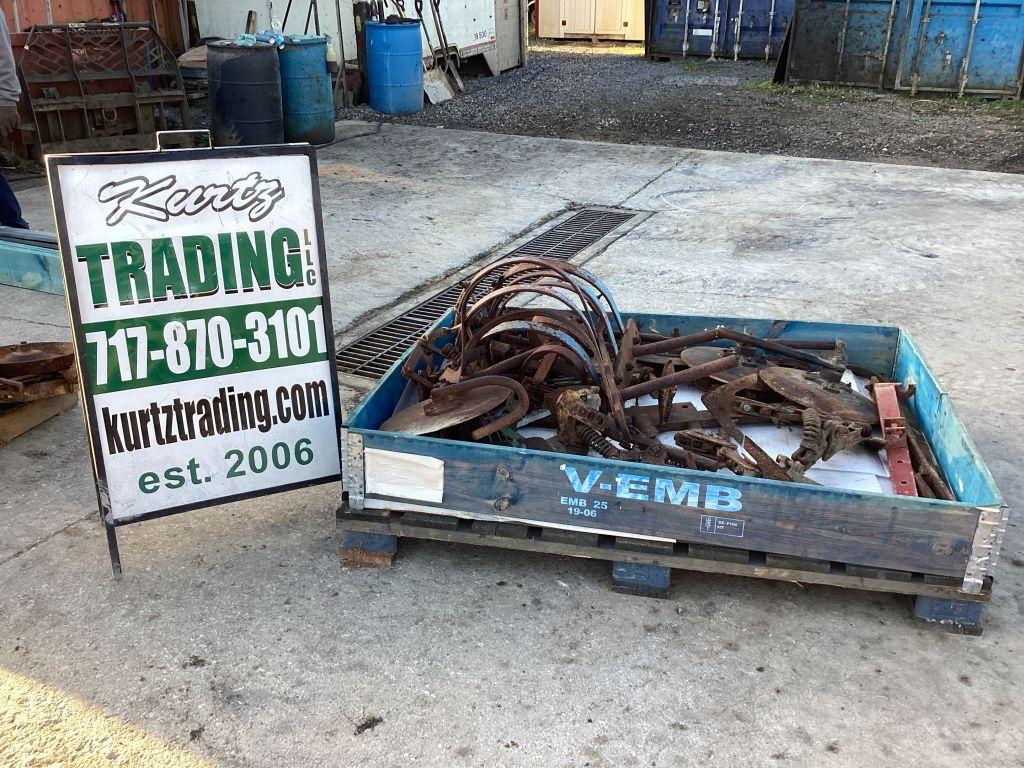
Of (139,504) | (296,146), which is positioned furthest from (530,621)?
(296,146)

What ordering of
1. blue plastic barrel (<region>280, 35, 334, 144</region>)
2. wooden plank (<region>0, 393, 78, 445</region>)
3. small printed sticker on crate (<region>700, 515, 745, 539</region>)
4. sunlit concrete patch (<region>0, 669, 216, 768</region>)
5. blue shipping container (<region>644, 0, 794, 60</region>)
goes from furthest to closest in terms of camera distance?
1. blue shipping container (<region>644, 0, 794, 60</region>)
2. blue plastic barrel (<region>280, 35, 334, 144</region>)
3. wooden plank (<region>0, 393, 78, 445</region>)
4. small printed sticker on crate (<region>700, 515, 745, 539</region>)
5. sunlit concrete patch (<region>0, 669, 216, 768</region>)

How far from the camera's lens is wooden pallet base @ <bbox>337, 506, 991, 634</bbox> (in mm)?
3072

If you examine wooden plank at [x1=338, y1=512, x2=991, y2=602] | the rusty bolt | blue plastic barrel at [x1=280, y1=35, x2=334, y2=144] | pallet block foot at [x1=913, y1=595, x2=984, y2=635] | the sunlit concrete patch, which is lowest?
the sunlit concrete patch

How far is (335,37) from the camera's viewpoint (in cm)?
1259

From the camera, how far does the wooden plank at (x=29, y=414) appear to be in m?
4.21

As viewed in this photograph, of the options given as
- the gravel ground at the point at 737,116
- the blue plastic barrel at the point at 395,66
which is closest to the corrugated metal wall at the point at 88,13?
the gravel ground at the point at 737,116

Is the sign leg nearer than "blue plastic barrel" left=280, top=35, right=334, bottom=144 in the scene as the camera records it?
Yes

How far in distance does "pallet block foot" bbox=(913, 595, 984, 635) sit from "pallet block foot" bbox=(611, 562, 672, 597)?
0.85 metres

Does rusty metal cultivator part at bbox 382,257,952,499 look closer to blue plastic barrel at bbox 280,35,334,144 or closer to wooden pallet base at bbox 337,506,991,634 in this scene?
wooden pallet base at bbox 337,506,991,634

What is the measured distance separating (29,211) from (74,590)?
5630 mm

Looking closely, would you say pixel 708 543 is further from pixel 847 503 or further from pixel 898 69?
pixel 898 69

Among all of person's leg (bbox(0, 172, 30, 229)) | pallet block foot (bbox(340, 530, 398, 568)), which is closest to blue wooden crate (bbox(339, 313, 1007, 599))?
pallet block foot (bbox(340, 530, 398, 568))

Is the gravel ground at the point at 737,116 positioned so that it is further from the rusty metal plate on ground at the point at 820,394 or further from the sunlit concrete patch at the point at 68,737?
the sunlit concrete patch at the point at 68,737

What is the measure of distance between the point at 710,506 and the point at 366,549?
1249 millimetres
